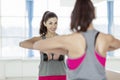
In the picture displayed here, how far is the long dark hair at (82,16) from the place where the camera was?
123 centimetres

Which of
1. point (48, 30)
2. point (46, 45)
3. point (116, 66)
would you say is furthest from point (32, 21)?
point (46, 45)

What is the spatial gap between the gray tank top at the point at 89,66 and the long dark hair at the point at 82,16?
38mm

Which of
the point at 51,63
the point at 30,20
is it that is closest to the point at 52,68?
the point at 51,63

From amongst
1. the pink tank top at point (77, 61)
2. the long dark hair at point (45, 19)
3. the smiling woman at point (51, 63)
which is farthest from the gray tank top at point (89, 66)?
the long dark hair at point (45, 19)

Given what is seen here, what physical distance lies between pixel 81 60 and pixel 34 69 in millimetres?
5582

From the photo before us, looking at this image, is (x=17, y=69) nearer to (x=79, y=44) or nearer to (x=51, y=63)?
(x=51, y=63)

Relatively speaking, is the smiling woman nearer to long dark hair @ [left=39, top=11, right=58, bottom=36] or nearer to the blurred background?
long dark hair @ [left=39, top=11, right=58, bottom=36]

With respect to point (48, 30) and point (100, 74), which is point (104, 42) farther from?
point (48, 30)

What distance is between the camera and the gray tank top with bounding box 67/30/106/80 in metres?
1.23

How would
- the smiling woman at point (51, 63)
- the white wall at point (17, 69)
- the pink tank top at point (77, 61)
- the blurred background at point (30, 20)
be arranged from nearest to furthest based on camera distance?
1. the pink tank top at point (77, 61)
2. the smiling woman at point (51, 63)
3. the white wall at point (17, 69)
4. the blurred background at point (30, 20)

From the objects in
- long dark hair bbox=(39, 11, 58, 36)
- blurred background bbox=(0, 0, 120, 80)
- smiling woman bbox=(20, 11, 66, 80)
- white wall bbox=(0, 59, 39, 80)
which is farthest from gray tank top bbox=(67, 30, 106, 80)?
blurred background bbox=(0, 0, 120, 80)

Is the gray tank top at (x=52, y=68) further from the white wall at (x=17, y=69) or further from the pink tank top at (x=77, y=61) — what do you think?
the white wall at (x=17, y=69)

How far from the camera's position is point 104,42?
1260mm

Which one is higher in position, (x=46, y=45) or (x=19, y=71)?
(x=46, y=45)
